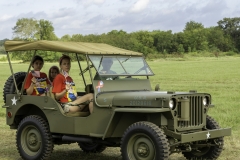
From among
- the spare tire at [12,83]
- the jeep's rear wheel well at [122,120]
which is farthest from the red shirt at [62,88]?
the jeep's rear wheel well at [122,120]

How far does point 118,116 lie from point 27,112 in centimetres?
220

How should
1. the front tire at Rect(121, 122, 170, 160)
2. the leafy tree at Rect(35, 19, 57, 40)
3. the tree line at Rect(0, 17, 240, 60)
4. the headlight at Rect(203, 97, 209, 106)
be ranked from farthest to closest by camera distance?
the tree line at Rect(0, 17, 240, 60), the leafy tree at Rect(35, 19, 57, 40), the headlight at Rect(203, 97, 209, 106), the front tire at Rect(121, 122, 170, 160)

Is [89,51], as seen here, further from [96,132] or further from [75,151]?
[75,151]

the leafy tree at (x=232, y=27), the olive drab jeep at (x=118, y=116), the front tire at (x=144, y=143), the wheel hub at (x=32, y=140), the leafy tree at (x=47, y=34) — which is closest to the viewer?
the front tire at (x=144, y=143)

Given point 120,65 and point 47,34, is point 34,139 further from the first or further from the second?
point 47,34

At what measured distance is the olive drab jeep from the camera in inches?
280

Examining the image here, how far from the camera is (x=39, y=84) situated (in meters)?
9.00

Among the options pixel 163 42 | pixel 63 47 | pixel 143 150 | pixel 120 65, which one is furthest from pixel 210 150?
pixel 163 42

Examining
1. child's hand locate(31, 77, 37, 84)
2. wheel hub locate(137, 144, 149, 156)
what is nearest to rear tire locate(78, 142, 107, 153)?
child's hand locate(31, 77, 37, 84)

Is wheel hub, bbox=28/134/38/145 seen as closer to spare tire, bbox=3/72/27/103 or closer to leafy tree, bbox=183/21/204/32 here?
spare tire, bbox=3/72/27/103

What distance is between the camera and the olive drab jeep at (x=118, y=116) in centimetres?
711

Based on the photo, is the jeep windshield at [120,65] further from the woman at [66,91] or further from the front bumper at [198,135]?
the front bumper at [198,135]

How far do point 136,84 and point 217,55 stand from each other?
79.3 metres

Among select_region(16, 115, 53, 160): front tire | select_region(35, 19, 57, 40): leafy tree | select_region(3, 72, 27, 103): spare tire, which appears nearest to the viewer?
select_region(16, 115, 53, 160): front tire
